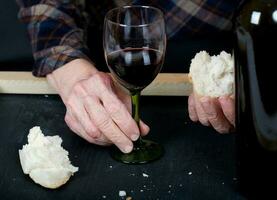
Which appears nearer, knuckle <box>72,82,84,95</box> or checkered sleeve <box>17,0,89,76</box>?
knuckle <box>72,82,84,95</box>

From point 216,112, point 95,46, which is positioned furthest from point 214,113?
point 95,46

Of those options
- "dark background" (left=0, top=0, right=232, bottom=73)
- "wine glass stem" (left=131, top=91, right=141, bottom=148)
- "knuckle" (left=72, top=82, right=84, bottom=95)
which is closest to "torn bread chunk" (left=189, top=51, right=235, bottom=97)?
"wine glass stem" (left=131, top=91, right=141, bottom=148)

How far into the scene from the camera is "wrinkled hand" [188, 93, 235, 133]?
3.82 feet

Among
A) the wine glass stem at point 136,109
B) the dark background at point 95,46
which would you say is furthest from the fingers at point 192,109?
the dark background at point 95,46

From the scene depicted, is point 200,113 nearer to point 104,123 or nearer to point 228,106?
point 228,106

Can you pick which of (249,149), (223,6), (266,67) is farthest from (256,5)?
(223,6)

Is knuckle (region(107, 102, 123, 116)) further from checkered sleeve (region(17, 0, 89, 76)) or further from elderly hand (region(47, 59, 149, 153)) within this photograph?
checkered sleeve (region(17, 0, 89, 76))

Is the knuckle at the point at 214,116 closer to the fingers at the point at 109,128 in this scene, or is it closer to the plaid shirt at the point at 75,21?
the fingers at the point at 109,128

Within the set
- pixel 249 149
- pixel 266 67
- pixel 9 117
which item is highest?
pixel 266 67

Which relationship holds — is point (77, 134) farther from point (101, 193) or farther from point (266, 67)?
point (266, 67)

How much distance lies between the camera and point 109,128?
118cm

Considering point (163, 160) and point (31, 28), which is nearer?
point (163, 160)

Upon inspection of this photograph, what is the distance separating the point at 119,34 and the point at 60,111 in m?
0.29

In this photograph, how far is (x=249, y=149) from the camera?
997mm
